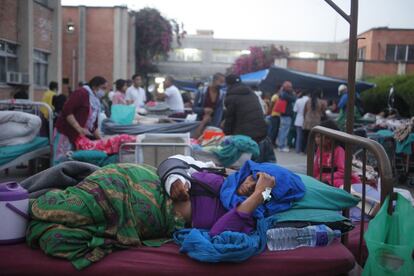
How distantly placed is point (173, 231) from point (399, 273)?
5.03 feet

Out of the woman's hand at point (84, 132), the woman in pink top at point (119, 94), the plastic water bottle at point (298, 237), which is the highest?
the woman in pink top at point (119, 94)

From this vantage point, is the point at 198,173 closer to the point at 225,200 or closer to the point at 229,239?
the point at 225,200

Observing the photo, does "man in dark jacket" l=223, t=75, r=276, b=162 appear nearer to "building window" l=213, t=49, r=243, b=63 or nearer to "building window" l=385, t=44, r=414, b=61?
"building window" l=385, t=44, r=414, b=61

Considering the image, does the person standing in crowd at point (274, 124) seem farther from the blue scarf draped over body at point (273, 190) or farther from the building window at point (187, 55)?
the building window at point (187, 55)

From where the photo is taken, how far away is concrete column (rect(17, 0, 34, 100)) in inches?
528

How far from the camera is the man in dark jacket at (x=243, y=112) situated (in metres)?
7.09

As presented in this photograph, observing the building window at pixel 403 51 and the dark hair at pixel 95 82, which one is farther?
the dark hair at pixel 95 82

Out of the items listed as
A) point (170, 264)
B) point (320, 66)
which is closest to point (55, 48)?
point (320, 66)

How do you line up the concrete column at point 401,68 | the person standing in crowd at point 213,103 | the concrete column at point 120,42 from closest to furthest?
Result: 1. the person standing in crowd at point 213,103
2. the concrete column at point 401,68
3. the concrete column at point 120,42

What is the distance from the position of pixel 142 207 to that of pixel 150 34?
88.7 ft

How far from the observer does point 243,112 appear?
23.3ft

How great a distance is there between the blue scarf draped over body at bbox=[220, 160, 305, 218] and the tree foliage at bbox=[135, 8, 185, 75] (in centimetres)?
2645

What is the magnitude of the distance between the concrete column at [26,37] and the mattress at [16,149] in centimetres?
776

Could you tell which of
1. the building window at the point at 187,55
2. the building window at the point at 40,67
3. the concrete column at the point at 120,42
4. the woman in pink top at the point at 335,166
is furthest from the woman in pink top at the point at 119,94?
the building window at the point at 187,55
